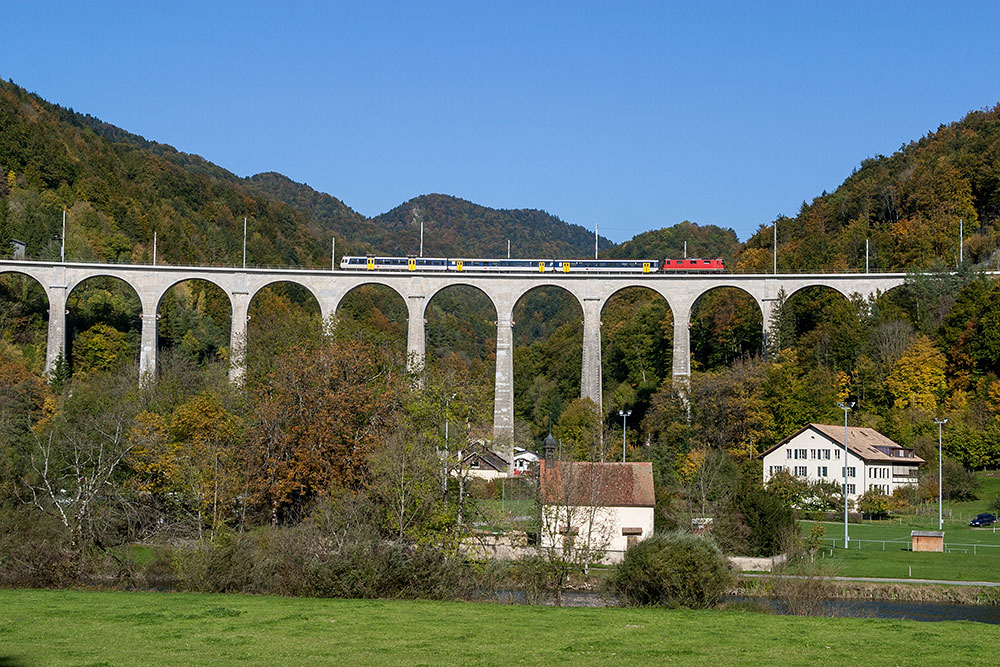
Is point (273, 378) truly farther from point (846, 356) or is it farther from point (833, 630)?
point (846, 356)

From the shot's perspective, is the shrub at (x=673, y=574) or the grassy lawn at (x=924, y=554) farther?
the grassy lawn at (x=924, y=554)

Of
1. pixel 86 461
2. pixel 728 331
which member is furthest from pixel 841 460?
pixel 86 461

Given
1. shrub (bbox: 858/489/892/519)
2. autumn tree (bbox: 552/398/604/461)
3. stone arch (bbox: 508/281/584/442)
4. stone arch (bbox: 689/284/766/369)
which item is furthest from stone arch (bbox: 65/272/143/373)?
shrub (bbox: 858/489/892/519)

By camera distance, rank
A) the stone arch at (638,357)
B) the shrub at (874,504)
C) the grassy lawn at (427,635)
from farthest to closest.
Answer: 1. the stone arch at (638,357)
2. the shrub at (874,504)
3. the grassy lawn at (427,635)

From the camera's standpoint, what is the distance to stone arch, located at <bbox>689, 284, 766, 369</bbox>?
74750 millimetres

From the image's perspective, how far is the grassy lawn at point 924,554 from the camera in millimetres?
33125

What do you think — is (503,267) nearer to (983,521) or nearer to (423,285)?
(423,285)

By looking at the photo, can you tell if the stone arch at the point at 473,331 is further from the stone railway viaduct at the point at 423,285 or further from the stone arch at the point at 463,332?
the stone railway viaduct at the point at 423,285

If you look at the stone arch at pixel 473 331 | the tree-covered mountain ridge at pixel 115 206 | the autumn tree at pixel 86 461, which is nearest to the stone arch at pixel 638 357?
the stone arch at pixel 473 331

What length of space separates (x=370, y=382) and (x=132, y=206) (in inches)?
2613

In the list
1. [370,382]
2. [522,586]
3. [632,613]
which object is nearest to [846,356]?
[370,382]

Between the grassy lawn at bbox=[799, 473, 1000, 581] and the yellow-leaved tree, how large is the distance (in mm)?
8434

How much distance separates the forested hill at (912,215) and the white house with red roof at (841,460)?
21.3 m

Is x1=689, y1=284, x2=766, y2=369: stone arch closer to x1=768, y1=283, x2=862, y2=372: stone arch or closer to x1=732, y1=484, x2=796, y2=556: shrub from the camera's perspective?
x1=768, y1=283, x2=862, y2=372: stone arch
